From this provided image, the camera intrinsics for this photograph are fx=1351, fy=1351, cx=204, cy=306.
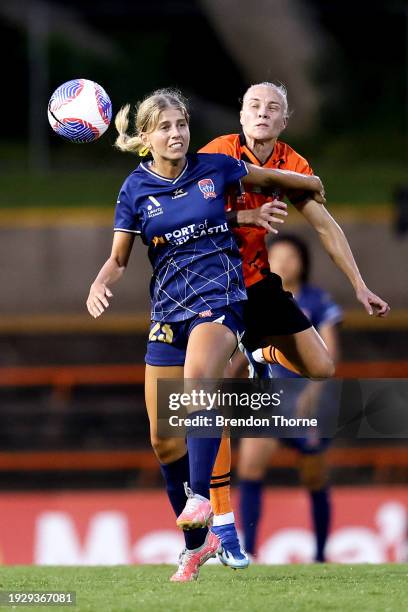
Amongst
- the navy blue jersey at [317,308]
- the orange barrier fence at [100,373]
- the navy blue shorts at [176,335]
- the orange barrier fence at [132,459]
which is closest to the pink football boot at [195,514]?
the navy blue shorts at [176,335]

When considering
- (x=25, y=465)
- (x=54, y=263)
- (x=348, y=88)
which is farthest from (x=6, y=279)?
(x=348, y=88)

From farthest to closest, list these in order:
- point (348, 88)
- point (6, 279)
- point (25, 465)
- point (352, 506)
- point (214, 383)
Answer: point (348, 88), point (6, 279), point (25, 465), point (352, 506), point (214, 383)

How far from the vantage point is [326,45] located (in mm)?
20750

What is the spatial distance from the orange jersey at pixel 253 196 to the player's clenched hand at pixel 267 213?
0.66 ft

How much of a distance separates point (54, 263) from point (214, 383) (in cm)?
1099

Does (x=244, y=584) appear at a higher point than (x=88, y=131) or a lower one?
lower

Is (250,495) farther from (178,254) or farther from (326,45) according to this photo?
(326,45)

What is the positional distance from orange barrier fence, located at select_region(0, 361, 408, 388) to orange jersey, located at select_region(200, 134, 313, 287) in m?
7.36

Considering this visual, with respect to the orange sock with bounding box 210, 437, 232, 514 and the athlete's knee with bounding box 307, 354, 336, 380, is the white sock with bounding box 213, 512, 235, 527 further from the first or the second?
the athlete's knee with bounding box 307, 354, 336, 380

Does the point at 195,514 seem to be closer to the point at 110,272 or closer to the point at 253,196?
the point at 110,272

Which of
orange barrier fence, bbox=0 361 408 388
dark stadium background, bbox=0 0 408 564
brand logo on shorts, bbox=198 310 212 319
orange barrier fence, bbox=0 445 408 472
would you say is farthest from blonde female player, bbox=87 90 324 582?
orange barrier fence, bbox=0 361 408 388

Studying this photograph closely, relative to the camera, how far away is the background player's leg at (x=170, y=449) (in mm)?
6203

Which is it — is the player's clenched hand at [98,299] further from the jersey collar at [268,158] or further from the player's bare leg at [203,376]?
the jersey collar at [268,158]

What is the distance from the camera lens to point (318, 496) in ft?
29.8
